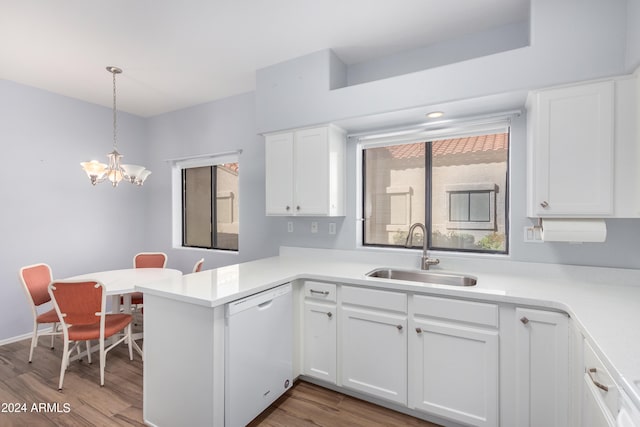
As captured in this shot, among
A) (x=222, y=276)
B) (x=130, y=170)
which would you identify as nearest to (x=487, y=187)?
(x=222, y=276)

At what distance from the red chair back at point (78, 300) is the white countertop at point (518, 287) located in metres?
0.76

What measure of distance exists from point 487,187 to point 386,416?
184 centimetres

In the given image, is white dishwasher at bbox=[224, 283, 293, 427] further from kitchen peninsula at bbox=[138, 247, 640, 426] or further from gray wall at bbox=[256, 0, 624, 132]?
gray wall at bbox=[256, 0, 624, 132]

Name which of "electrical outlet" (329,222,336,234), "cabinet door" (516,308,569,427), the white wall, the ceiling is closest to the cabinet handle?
"cabinet door" (516,308,569,427)

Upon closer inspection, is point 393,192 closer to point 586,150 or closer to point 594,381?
point 586,150

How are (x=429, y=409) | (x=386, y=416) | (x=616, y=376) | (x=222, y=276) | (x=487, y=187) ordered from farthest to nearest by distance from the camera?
(x=487, y=187), (x=222, y=276), (x=386, y=416), (x=429, y=409), (x=616, y=376)

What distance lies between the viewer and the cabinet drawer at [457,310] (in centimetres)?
168

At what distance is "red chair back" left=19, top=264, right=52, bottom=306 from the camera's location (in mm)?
2634

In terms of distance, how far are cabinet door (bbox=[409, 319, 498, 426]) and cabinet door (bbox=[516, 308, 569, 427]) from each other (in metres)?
0.12

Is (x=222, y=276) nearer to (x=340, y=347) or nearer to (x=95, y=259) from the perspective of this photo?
(x=340, y=347)

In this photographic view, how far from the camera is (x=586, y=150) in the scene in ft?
5.53

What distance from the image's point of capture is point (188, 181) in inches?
165

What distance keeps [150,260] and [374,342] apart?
281 centimetres

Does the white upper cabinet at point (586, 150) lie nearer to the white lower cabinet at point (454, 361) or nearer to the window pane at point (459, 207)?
the window pane at point (459, 207)
